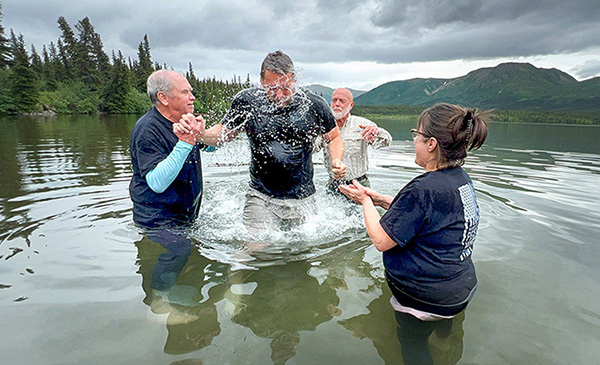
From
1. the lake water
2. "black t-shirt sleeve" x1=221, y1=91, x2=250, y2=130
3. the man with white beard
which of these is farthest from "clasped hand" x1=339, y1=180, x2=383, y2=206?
the man with white beard

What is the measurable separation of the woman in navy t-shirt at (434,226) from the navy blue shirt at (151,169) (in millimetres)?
2298

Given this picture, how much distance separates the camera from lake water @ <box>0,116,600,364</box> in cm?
263

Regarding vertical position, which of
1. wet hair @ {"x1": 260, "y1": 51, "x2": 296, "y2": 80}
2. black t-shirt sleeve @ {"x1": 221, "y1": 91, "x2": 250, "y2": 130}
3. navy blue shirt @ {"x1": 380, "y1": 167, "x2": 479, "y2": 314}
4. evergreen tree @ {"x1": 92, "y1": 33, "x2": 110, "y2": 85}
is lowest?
navy blue shirt @ {"x1": 380, "y1": 167, "x2": 479, "y2": 314}

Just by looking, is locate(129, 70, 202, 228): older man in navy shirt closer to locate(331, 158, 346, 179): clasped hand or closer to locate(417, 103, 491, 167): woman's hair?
locate(331, 158, 346, 179): clasped hand

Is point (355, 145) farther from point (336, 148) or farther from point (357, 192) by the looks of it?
point (357, 192)

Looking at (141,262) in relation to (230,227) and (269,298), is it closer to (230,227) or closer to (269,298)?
(230,227)

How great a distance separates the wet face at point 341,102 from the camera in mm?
5674

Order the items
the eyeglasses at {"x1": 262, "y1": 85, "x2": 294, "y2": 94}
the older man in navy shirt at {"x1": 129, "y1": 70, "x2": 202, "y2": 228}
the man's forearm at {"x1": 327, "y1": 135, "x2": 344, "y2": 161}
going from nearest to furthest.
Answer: the older man in navy shirt at {"x1": 129, "y1": 70, "x2": 202, "y2": 228} → the eyeglasses at {"x1": 262, "y1": 85, "x2": 294, "y2": 94} → the man's forearm at {"x1": 327, "y1": 135, "x2": 344, "y2": 161}

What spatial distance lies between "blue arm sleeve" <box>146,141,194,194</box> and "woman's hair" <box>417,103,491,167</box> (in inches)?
88.6

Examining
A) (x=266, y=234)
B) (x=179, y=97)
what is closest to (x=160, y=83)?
(x=179, y=97)

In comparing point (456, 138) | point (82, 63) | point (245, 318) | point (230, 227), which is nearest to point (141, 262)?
point (230, 227)

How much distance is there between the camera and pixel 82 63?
81.4 meters

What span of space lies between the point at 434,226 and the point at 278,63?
2.42 meters

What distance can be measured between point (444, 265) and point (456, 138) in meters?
0.97
